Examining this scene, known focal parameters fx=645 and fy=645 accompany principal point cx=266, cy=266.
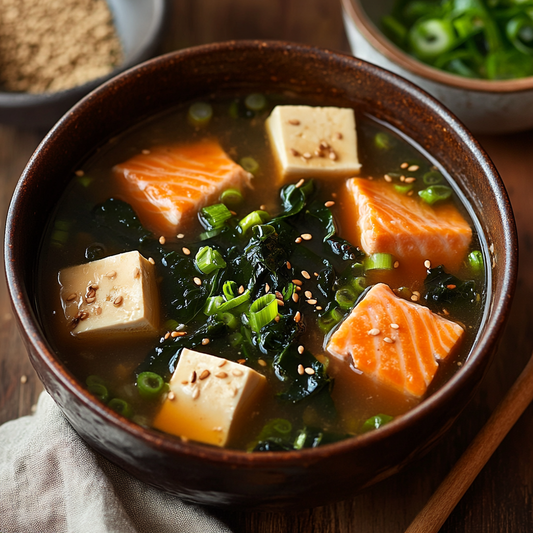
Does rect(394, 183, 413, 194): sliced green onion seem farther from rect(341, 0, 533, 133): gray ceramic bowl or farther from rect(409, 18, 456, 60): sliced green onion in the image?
rect(409, 18, 456, 60): sliced green onion

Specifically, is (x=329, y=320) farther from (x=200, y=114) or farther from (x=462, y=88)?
(x=462, y=88)

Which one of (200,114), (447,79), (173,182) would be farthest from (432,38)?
(173,182)

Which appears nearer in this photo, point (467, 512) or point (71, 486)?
point (71, 486)

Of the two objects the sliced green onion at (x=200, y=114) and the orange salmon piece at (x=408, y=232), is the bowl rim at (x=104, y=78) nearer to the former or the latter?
the sliced green onion at (x=200, y=114)

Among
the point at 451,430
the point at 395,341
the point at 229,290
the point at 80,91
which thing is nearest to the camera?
the point at 395,341

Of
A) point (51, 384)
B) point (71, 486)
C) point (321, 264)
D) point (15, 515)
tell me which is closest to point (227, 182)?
point (321, 264)

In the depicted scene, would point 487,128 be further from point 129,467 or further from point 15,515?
point 15,515
